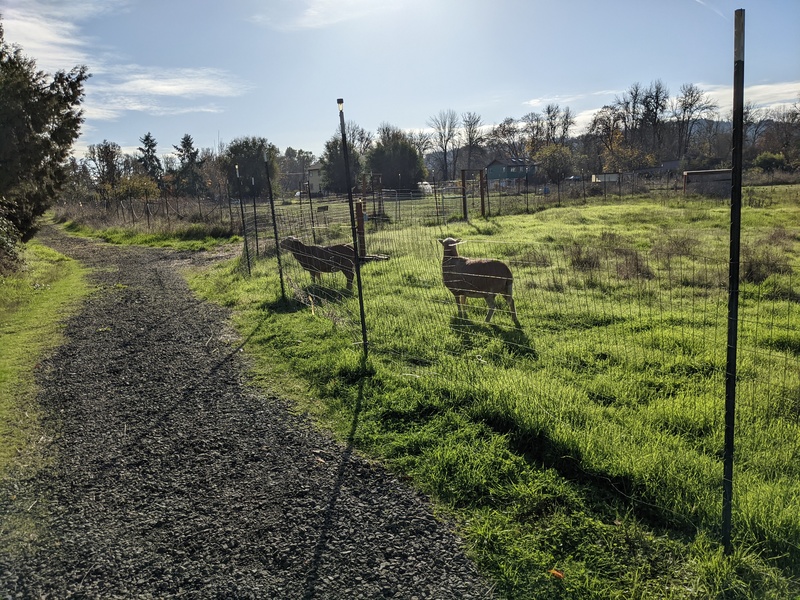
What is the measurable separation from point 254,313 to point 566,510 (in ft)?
23.5

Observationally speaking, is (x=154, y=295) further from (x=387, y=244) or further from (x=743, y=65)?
(x=743, y=65)

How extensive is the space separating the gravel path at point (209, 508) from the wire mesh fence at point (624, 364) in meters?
1.35

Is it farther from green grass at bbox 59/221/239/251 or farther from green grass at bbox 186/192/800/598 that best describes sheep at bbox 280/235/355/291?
green grass at bbox 59/221/239/251

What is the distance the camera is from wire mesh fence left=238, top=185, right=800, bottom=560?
3.60m

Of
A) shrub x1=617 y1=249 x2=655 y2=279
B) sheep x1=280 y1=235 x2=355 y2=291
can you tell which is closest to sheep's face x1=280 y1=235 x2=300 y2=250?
sheep x1=280 y1=235 x2=355 y2=291

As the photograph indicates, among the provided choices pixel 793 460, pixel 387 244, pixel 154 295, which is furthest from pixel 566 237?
pixel 793 460

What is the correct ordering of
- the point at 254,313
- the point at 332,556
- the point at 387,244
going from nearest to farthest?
the point at 332,556 < the point at 254,313 < the point at 387,244

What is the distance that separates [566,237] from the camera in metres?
15.2

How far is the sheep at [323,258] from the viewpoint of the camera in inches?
412

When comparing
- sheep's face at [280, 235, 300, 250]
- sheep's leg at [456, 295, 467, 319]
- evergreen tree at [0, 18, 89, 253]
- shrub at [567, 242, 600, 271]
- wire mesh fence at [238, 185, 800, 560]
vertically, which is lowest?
wire mesh fence at [238, 185, 800, 560]

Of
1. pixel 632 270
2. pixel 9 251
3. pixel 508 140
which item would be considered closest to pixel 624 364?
pixel 632 270

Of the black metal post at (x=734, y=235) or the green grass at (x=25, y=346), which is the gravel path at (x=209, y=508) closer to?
the green grass at (x=25, y=346)

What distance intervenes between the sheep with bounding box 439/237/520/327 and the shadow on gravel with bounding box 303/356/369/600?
2748 mm

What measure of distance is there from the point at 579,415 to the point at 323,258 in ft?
23.5
